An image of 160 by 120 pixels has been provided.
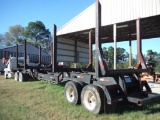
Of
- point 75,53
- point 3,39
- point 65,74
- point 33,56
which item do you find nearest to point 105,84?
point 65,74

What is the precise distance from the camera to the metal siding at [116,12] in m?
11.8

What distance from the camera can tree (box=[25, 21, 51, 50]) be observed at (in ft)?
220

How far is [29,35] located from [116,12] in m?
57.7

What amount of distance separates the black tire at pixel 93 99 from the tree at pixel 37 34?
61221 millimetres

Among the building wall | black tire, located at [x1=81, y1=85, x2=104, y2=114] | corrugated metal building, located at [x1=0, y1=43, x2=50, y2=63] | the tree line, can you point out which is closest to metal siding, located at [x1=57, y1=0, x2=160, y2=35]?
the building wall

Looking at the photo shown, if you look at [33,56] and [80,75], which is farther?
[33,56]

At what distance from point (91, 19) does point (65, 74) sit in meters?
8.34

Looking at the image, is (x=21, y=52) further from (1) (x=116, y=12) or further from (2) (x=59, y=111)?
(2) (x=59, y=111)

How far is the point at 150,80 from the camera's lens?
42.1ft

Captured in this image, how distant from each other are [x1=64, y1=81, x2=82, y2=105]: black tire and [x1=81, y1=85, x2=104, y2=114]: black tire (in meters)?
0.34

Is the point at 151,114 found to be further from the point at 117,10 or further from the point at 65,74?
the point at 117,10

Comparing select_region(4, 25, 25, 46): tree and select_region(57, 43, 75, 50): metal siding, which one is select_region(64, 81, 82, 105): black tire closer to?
select_region(57, 43, 75, 50): metal siding

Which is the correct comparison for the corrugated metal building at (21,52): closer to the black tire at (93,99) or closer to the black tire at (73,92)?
the black tire at (73,92)

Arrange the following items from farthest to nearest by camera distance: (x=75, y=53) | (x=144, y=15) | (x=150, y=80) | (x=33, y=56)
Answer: (x=33, y=56) → (x=75, y=53) → (x=150, y=80) → (x=144, y=15)
